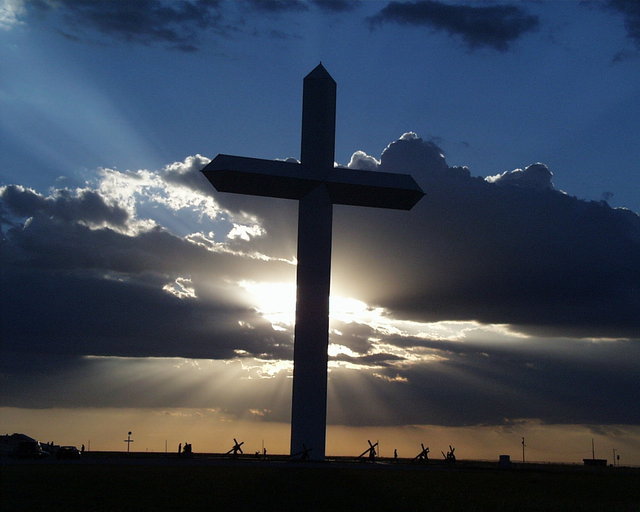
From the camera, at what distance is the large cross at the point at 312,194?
114 feet

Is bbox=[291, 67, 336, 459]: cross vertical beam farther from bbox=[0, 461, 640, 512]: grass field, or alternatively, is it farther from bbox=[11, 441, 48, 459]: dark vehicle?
bbox=[11, 441, 48, 459]: dark vehicle

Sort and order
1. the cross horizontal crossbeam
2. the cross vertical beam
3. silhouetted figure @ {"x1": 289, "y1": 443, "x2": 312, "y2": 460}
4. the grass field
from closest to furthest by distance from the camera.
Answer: the grass field
silhouetted figure @ {"x1": 289, "y1": 443, "x2": 312, "y2": 460}
the cross vertical beam
the cross horizontal crossbeam

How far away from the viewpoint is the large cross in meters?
34.8

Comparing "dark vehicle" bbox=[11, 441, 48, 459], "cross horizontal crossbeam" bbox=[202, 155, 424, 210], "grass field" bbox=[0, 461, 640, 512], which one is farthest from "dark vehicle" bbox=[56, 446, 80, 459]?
"cross horizontal crossbeam" bbox=[202, 155, 424, 210]

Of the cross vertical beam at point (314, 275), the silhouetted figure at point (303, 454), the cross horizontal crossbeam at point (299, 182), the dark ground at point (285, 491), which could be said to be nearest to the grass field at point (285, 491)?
the dark ground at point (285, 491)

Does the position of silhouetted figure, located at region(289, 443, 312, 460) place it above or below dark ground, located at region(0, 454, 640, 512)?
above

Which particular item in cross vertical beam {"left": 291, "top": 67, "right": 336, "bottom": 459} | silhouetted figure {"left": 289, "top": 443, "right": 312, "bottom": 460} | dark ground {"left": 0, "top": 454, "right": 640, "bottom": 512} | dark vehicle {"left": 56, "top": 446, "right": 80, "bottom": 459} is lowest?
dark ground {"left": 0, "top": 454, "right": 640, "bottom": 512}

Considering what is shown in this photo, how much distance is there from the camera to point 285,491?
20.1 metres

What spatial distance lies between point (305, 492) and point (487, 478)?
11298mm

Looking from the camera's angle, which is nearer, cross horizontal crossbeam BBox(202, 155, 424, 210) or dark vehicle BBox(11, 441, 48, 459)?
cross horizontal crossbeam BBox(202, 155, 424, 210)

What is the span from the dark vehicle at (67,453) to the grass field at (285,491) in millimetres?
20833

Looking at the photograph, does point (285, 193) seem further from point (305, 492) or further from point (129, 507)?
point (129, 507)

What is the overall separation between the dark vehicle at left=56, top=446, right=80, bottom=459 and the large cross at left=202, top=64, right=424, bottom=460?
62.5 ft

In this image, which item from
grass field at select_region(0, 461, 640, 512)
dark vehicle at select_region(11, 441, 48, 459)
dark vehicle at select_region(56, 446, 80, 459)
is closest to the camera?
grass field at select_region(0, 461, 640, 512)
